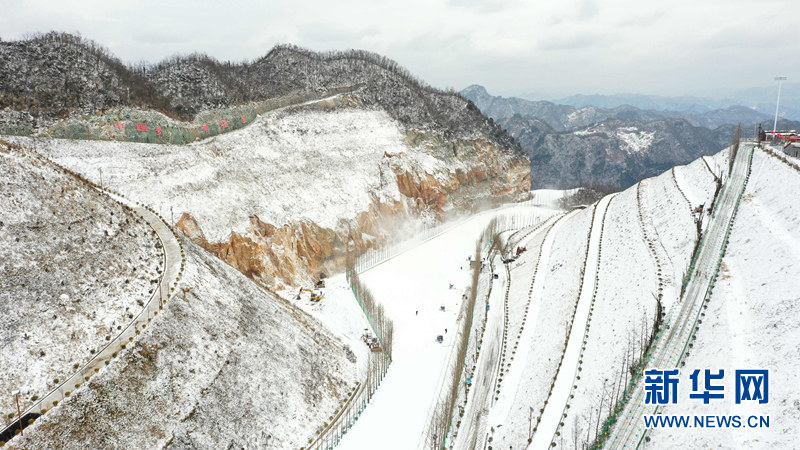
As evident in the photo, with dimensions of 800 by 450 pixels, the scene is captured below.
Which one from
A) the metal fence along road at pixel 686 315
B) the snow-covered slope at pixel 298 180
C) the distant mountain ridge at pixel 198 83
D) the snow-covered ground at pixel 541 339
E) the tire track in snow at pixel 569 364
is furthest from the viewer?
the distant mountain ridge at pixel 198 83

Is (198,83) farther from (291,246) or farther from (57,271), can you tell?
(57,271)

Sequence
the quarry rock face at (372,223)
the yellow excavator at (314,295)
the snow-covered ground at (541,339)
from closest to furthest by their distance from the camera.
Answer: the snow-covered ground at (541,339) → the quarry rock face at (372,223) → the yellow excavator at (314,295)

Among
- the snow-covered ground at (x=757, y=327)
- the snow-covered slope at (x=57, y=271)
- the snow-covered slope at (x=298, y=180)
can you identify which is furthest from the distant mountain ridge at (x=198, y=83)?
the snow-covered ground at (x=757, y=327)

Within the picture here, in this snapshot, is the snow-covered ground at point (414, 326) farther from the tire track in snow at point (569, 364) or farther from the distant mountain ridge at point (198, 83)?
the distant mountain ridge at point (198, 83)

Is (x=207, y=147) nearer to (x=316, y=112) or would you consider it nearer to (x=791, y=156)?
(x=316, y=112)

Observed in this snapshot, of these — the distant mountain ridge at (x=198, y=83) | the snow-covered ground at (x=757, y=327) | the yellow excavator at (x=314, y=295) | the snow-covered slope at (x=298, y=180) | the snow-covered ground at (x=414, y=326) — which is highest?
the distant mountain ridge at (x=198, y=83)

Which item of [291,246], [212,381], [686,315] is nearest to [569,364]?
[686,315]

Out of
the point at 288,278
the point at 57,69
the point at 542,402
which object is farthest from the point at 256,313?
the point at 57,69
